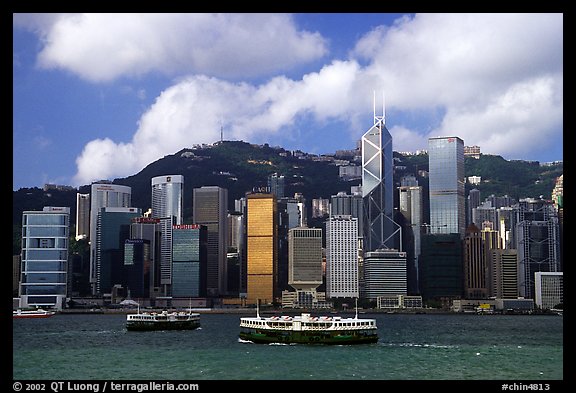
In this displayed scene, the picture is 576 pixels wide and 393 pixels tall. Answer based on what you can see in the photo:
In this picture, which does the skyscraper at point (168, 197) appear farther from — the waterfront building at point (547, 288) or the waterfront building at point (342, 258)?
the waterfront building at point (547, 288)

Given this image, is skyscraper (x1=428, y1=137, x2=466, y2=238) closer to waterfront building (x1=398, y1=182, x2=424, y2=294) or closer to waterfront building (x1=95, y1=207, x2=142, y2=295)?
waterfront building (x1=398, y1=182, x2=424, y2=294)

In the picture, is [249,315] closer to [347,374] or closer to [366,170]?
[366,170]

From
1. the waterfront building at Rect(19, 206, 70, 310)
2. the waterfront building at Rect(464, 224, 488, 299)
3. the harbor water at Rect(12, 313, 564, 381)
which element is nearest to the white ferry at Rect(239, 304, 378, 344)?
the harbor water at Rect(12, 313, 564, 381)

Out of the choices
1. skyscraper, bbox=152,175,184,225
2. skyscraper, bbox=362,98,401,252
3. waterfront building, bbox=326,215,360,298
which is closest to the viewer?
waterfront building, bbox=326,215,360,298
